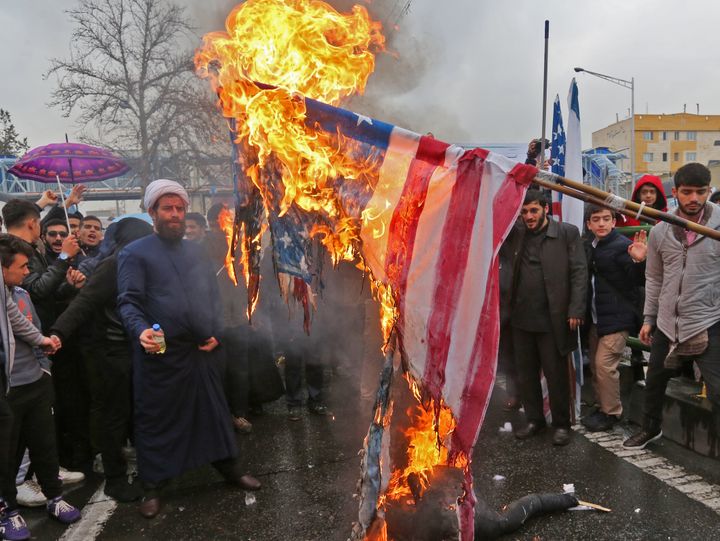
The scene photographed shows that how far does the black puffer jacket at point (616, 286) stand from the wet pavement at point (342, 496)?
110cm

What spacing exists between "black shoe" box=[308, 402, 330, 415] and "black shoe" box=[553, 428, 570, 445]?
2384 millimetres

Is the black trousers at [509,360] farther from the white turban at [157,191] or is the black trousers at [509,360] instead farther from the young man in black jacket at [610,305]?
the white turban at [157,191]

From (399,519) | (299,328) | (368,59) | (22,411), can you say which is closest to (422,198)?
(368,59)

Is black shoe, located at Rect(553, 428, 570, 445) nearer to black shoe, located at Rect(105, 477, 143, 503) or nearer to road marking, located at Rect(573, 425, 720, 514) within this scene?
road marking, located at Rect(573, 425, 720, 514)

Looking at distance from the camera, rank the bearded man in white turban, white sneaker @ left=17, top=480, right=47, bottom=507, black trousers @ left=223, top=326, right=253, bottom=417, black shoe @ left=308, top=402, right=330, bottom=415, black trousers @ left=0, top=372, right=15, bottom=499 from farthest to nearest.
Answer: black shoe @ left=308, top=402, right=330, bottom=415
black trousers @ left=223, top=326, right=253, bottom=417
white sneaker @ left=17, top=480, right=47, bottom=507
the bearded man in white turban
black trousers @ left=0, top=372, right=15, bottom=499

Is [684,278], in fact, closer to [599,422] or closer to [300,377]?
[599,422]

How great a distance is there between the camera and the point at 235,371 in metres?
5.40

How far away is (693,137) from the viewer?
68438mm

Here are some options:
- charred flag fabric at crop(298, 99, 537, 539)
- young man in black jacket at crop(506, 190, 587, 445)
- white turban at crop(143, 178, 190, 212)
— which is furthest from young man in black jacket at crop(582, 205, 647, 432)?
white turban at crop(143, 178, 190, 212)

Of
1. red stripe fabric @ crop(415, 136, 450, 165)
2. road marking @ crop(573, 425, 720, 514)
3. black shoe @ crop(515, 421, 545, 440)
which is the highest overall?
red stripe fabric @ crop(415, 136, 450, 165)

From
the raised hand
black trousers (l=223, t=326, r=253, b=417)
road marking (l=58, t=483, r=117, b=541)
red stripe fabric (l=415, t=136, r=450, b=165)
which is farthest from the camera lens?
black trousers (l=223, t=326, r=253, b=417)

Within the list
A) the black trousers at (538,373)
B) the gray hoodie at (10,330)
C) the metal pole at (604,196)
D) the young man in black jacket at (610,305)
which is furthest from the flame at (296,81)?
the young man in black jacket at (610,305)

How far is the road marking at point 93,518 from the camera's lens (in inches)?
138

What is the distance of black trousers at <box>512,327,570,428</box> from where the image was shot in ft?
15.8
